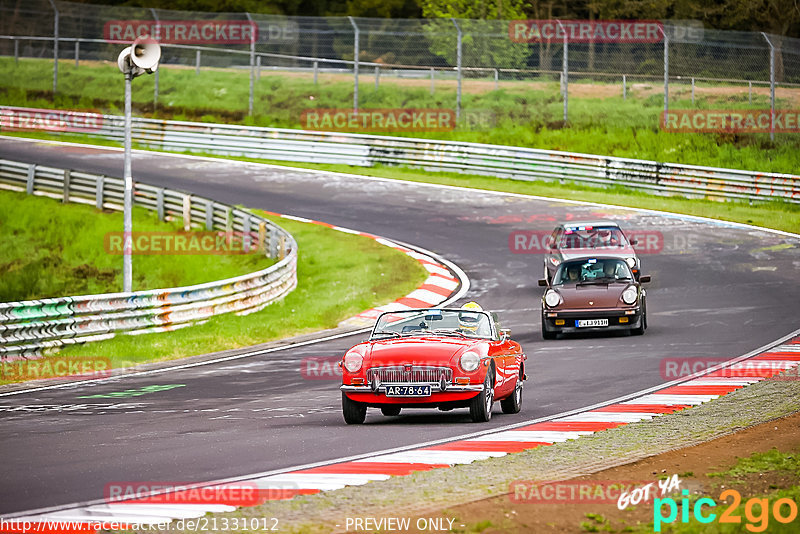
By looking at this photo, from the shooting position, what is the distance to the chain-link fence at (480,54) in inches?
1320

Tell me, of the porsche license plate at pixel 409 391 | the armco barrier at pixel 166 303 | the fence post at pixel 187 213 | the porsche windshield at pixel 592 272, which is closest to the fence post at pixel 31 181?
the armco barrier at pixel 166 303

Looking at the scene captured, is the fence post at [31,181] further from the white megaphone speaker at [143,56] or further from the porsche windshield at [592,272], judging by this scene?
the porsche windshield at [592,272]

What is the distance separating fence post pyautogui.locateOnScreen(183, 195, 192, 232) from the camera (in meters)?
30.2

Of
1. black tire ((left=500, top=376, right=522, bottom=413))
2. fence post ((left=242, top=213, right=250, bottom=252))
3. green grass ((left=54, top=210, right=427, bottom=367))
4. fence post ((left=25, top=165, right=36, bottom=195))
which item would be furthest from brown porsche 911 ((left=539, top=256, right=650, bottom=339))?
fence post ((left=25, top=165, right=36, bottom=195))

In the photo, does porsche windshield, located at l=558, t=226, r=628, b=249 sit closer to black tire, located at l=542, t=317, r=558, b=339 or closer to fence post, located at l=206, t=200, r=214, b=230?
black tire, located at l=542, t=317, r=558, b=339

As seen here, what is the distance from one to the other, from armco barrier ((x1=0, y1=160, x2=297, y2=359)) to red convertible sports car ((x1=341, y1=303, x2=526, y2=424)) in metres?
7.10

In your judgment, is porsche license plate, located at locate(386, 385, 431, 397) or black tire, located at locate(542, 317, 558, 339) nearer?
porsche license plate, located at locate(386, 385, 431, 397)

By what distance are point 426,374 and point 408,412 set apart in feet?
5.84

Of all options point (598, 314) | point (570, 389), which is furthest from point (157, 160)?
point (570, 389)

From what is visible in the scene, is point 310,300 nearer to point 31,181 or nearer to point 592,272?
point 592,272

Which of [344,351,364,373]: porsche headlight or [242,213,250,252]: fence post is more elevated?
[344,351,364,373]: porsche headlight

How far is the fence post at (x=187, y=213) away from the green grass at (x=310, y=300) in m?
2.55

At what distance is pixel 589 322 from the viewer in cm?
1845

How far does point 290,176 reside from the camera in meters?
38.2
